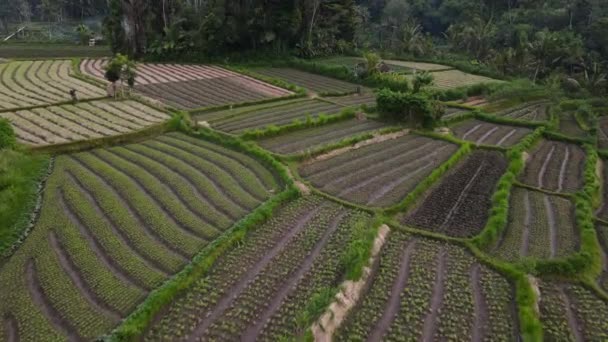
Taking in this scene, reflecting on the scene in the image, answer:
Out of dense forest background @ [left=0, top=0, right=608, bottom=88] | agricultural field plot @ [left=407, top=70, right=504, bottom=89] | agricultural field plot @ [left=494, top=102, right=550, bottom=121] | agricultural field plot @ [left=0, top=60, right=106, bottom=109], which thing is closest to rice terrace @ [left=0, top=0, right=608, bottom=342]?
agricultural field plot @ [left=0, top=60, right=106, bottom=109]

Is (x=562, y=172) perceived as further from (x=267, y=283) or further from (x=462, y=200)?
(x=267, y=283)

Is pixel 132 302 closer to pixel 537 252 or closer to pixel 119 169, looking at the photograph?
pixel 119 169

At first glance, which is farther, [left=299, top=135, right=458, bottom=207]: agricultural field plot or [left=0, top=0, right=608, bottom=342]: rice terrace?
[left=299, top=135, right=458, bottom=207]: agricultural field plot

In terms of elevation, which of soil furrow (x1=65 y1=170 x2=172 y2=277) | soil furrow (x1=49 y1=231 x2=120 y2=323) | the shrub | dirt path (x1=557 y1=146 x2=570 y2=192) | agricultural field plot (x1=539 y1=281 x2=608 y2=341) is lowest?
agricultural field plot (x1=539 y1=281 x2=608 y2=341)

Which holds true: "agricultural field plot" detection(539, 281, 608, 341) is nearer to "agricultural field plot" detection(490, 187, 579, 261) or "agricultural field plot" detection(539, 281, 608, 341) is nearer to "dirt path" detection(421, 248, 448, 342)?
"agricultural field plot" detection(490, 187, 579, 261)

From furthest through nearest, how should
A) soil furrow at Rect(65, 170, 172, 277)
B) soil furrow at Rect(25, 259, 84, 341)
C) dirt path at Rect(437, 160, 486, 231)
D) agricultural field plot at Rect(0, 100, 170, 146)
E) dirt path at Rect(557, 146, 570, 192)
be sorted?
agricultural field plot at Rect(0, 100, 170, 146), dirt path at Rect(557, 146, 570, 192), dirt path at Rect(437, 160, 486, 231), soil furrow at Rect(65, 170, 172, 277), soil furrow at Rect(25, 259, 84, 341)

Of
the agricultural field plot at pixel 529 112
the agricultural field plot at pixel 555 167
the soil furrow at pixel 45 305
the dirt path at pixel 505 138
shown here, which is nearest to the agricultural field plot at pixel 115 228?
the soil furrow at pixel 45 305

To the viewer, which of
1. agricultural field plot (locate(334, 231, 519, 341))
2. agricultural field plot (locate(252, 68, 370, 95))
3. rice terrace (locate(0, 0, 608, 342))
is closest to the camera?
agricultural field plot (locate(334, 231, 519, 341))

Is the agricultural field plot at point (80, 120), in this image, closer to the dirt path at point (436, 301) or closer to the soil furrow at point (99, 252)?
the soil furrow at point (99, 252)

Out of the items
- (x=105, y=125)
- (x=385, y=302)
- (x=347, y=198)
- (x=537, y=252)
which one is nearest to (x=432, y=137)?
(x=347, y=198)
